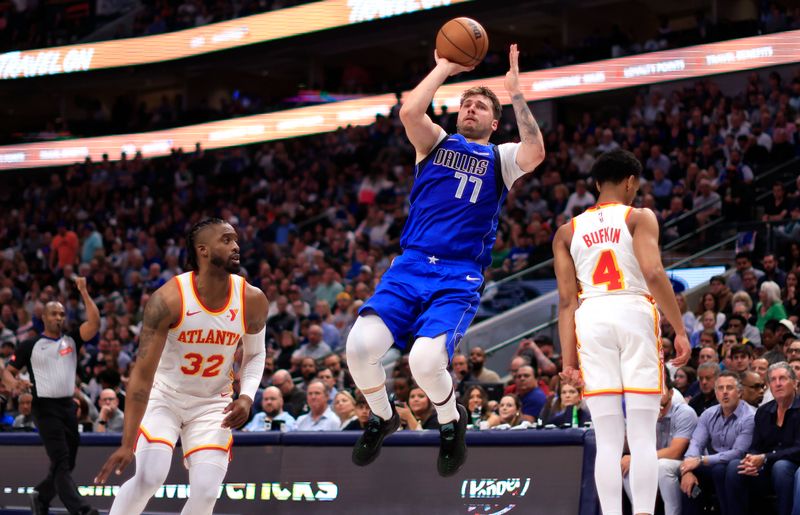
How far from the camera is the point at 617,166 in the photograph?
22.9ft

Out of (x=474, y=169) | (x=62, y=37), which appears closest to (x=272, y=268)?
(x=474, y=169)

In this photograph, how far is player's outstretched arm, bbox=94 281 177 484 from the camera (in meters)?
6.77

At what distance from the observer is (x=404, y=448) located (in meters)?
10.2

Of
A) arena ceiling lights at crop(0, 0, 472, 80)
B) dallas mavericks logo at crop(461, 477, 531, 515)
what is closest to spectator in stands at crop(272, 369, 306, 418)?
dallas mavericks logo at crop(461, 477, 531, 515)

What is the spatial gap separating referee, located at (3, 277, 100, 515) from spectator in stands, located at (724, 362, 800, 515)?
6.10 metres

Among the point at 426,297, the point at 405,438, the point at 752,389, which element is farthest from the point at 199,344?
the point at 752,389

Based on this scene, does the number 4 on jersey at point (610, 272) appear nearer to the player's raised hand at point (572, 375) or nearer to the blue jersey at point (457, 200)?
the player's raised hand at point (572, 375)

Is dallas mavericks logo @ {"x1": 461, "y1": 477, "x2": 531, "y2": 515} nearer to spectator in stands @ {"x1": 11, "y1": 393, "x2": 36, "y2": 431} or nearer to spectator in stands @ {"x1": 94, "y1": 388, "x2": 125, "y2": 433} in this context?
spectator in stands @ {"x1": 94, "y1": 388, "x2": 125, "y2": 433}

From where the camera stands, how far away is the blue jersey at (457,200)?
680cm

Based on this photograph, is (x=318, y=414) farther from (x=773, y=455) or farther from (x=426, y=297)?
(x=426, y=297)

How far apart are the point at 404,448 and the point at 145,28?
24225mm

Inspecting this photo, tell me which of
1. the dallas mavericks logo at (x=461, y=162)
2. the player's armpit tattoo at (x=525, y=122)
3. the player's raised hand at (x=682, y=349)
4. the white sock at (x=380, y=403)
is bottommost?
the white sock at (x=380, y=403)

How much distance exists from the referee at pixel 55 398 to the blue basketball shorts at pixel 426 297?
5051 mm

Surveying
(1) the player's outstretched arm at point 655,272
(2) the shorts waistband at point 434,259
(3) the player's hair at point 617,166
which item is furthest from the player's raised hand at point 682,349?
(2) the shorts waistband at point 434,259
